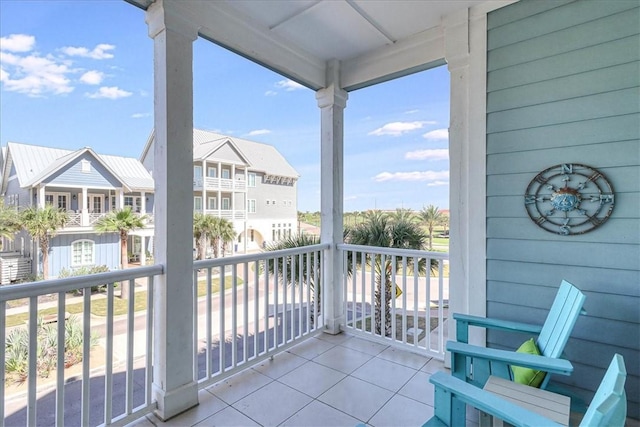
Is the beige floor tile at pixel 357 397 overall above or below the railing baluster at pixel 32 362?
below

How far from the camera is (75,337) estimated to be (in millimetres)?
1852

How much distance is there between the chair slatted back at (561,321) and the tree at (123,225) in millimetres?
2349

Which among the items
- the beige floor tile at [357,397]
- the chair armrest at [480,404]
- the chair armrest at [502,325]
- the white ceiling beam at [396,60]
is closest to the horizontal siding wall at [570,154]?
the chair armrest at [502,325]

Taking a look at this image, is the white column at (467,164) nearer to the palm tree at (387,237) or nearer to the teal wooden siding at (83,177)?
the palm tree at (387,237)

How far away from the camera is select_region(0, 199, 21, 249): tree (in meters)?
1.34

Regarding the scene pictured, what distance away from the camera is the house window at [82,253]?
5.03ft

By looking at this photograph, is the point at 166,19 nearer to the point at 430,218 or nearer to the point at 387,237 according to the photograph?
the point at 430,218

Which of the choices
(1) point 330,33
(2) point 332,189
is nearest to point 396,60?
(1) point 330,33

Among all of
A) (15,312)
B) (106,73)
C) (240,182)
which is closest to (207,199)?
(240,182)

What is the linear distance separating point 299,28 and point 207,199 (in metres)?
1.62

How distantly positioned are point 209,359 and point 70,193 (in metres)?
1.46

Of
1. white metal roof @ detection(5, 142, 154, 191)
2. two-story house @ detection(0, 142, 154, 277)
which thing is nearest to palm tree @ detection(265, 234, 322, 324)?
two-story house @ detection(0, 142, 154, 277)

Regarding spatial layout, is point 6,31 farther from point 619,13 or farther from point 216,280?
point 619,13

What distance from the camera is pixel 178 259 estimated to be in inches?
77.6
